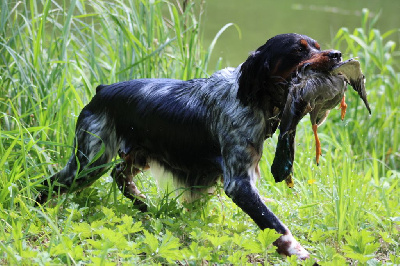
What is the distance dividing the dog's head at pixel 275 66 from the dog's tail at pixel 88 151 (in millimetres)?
916

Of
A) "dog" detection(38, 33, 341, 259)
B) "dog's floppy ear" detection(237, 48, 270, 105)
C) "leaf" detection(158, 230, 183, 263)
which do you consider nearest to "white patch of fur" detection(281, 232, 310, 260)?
"dog" detection(38, 33, 341, 259)

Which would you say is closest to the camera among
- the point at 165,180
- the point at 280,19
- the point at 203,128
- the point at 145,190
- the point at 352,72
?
the point at 352,72

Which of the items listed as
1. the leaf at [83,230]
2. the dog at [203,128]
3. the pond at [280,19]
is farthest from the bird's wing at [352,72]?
the pond at [280,19]

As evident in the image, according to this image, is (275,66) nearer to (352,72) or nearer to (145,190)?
(352,72)

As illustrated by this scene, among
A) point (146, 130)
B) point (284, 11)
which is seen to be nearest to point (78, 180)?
point (146, 130)

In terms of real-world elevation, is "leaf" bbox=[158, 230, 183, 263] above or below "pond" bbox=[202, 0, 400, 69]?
above

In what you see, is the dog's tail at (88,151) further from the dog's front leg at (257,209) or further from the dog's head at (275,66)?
the dog's head at (275,66)

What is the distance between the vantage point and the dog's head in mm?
3365

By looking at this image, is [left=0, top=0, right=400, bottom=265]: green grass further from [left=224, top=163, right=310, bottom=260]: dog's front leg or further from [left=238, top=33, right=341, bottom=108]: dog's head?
[left=238, top=33, right=341, bottom=108]: dog's head

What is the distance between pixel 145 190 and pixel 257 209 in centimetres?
117

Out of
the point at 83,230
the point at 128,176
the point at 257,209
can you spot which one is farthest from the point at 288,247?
the point at 128,176

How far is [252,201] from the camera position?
11.1 ft

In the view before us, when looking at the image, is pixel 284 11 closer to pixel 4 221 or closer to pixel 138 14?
pixel 138 14

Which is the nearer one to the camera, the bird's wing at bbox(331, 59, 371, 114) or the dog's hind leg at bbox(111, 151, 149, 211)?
the bird's wing at bbox(331, 59, 371, 114)
